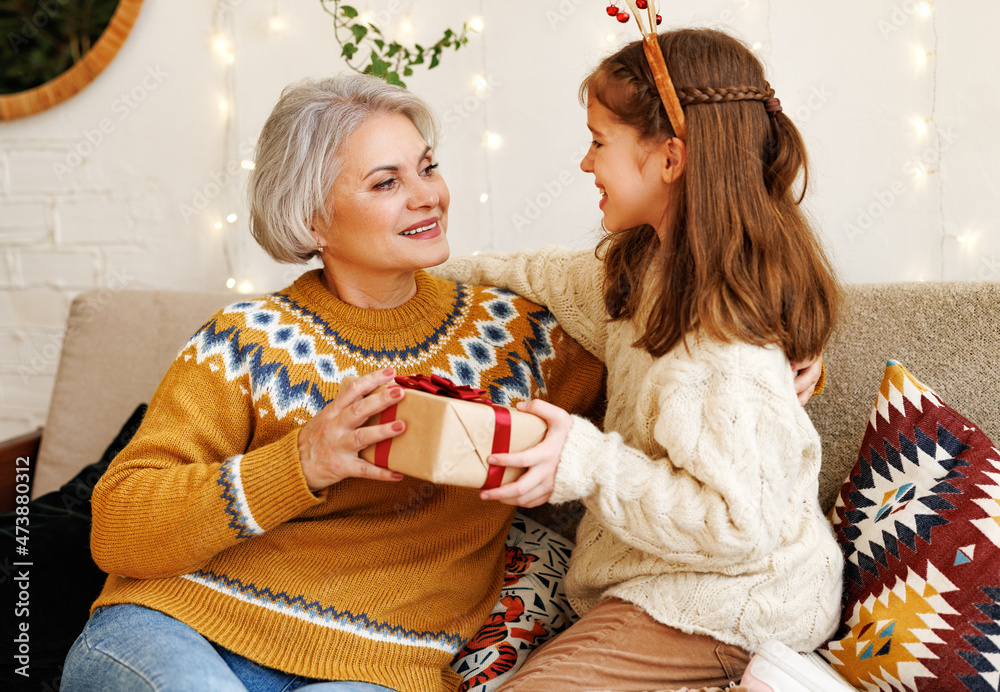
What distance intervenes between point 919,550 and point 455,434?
70 cm

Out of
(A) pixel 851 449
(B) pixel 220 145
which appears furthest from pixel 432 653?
(B) pixel 220 145

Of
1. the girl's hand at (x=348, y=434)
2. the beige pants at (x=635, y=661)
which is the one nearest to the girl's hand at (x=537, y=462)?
the girl's hand at (x=348, y=434)

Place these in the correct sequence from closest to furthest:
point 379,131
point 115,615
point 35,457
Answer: point 115,615 → point 379,131 → point 35,457

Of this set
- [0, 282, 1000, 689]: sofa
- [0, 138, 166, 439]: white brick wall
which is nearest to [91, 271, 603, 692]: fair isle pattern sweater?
[0, 282, 1000, 689]: sofa

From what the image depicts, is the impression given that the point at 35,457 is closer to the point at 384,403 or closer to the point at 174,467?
the point at 174,467

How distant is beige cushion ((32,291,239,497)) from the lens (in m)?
1.83

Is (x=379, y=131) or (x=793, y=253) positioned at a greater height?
(x=379, y=131)

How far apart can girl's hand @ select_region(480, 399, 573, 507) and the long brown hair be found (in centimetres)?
19

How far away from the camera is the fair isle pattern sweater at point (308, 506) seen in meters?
1.10

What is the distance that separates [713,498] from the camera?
94cm

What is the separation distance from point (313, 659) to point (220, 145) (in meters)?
1.57

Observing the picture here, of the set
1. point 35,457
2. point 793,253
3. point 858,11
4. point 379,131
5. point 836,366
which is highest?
point 858,11

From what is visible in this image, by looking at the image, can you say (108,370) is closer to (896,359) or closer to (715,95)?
(715,95)

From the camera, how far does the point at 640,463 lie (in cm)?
98
